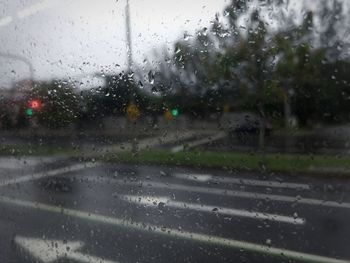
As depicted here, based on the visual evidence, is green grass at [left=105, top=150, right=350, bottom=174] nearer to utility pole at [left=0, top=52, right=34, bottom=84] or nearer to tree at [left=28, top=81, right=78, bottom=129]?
tree at [left=28, top=81, right=78, bottom=129]

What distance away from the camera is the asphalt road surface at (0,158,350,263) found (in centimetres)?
156

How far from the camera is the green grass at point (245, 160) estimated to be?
4.52 ft

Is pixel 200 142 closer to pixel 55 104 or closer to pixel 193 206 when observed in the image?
pixel 193 206

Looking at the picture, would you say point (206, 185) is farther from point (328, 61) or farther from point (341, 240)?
point (328, 61)

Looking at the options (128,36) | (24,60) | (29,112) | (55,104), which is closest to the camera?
(128,36)

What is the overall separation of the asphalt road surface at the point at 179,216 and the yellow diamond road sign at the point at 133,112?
239 mm

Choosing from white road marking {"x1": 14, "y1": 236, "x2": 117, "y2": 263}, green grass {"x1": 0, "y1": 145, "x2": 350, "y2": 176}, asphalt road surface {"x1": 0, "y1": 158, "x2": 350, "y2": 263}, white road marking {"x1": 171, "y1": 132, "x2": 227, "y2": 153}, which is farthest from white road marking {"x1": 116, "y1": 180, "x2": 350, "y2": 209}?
white road marking {"x1": 14, "y1": 236, "x2": 117, "y2": 263}

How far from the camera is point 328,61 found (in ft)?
4.27

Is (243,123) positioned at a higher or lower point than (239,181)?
Result: higher

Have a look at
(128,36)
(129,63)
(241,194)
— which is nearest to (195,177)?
(241,194)

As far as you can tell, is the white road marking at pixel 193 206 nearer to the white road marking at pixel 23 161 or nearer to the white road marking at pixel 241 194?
→ the white road marking at pixel 241 194

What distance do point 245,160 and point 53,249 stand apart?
1375 millimetres

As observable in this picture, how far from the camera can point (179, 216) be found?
1819mm

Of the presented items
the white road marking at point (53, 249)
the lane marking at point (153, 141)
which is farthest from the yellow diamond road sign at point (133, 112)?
the white road marking at point (53, 249)
